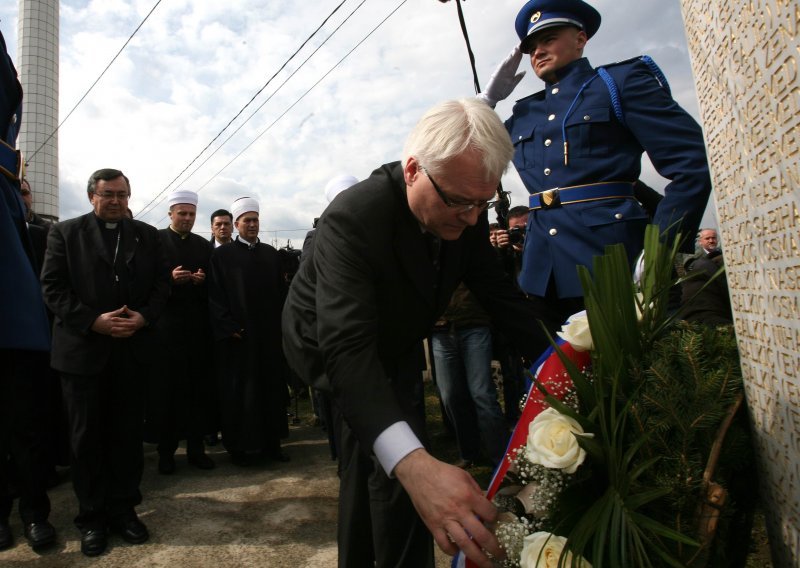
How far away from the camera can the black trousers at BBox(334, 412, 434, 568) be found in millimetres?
1717

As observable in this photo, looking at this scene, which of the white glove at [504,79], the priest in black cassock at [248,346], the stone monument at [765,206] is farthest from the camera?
the priest in black cassock at [248,346]

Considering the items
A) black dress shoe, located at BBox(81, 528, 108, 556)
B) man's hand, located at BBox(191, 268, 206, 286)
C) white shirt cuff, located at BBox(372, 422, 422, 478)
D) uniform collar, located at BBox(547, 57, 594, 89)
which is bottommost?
black dress shoe, located at BBox(81, 528, 108, 556)

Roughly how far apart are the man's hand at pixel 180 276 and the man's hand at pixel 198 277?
0.07 metres

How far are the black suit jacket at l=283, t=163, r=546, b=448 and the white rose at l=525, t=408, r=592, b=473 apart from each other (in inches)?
12.6

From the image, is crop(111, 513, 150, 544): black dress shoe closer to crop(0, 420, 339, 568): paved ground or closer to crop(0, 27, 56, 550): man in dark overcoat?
crop(0, 420, 339, 568): paved ground

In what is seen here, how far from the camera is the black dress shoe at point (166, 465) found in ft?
15.2

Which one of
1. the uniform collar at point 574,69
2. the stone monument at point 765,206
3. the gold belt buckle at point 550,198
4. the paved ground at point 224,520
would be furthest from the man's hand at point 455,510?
the paved ground at point 224,520

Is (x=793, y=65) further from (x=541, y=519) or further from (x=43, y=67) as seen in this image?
(x=43, y=67)

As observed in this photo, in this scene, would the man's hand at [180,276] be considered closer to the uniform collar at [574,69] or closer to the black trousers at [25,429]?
the black trousers at [25,429]

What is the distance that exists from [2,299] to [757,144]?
8.63 ft

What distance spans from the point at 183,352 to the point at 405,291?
3789 mm

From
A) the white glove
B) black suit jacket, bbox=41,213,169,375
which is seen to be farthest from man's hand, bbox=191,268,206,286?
the white glove

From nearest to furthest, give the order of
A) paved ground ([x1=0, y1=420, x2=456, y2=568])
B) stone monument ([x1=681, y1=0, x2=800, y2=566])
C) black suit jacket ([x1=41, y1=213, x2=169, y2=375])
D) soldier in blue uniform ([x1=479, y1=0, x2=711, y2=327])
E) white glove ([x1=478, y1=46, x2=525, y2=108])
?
1. stone monument ([x1=681, y1=0, x2=800, y2=566])
2. soldier in blue uniform ([x1=479, y1=0, x2=711, y2=327])
3. white glove ([x1=478, y1=46, x2=525, y2=108])
4. paved ground ([x1=0, y1=420, x2=456, y2=568])
5. black suit jacket ([x1=41, y1=213, x2=169, y2=375])

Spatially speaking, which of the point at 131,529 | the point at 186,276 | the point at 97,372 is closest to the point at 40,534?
the point at 131,529
